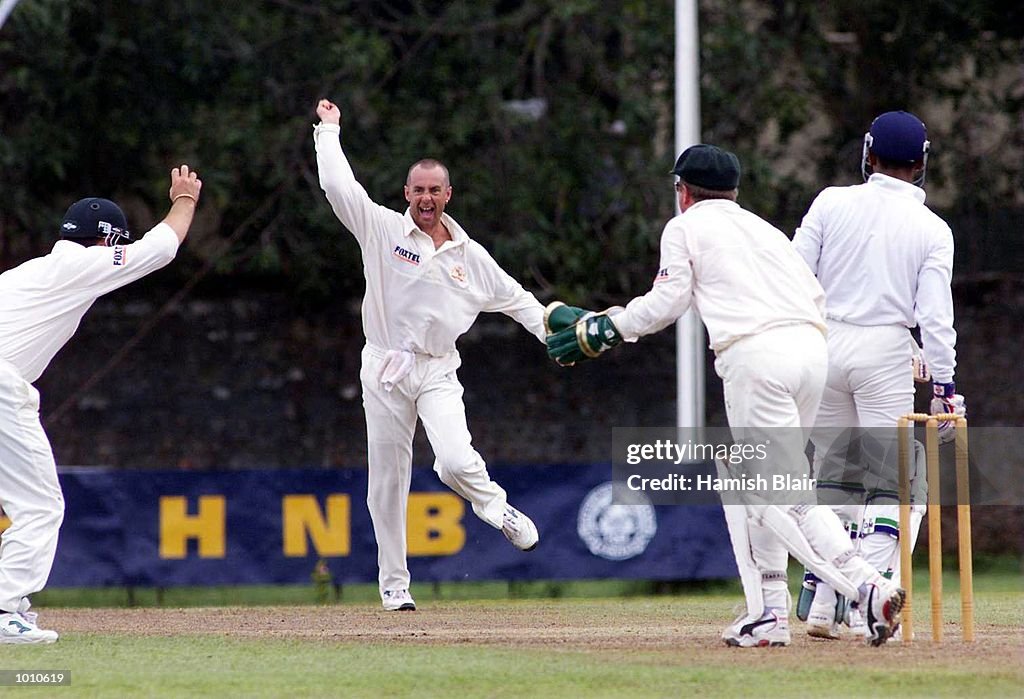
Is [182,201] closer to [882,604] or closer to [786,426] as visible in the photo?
[786,426]

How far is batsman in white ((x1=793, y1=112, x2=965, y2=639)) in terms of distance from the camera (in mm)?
6562

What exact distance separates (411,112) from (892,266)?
848 centimetres

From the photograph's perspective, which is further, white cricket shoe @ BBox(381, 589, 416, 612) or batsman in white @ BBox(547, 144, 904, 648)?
white cricket shoe @ BBox(381, 589, 416, 612)

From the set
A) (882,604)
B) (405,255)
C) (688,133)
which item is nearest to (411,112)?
(688,133)

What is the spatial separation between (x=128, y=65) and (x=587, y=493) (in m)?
5.94

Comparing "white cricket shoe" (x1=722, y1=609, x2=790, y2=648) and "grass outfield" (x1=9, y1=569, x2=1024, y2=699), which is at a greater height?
"white cricket shoe" (x1=722, y1=609, x2=790, y2=648)

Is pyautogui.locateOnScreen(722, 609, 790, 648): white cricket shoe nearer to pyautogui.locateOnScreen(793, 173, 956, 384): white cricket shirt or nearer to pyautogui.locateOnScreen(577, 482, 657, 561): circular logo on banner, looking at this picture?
pyautogui.locateOnScreen(793, 173, 956, 384): white cricket shirt

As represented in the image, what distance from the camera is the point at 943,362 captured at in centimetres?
653

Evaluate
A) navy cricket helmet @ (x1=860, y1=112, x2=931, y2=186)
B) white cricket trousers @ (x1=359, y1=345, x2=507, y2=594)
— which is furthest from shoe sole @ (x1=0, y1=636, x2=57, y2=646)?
navy cricket helmet @ (x1=860, y1=112, x2=931, y2=186)

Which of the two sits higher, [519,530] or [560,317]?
[560,317]

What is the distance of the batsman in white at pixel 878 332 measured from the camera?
6562 mm

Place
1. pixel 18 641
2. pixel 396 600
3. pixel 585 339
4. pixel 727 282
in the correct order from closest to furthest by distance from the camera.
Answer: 1. pixel 727 282
2. pixel 585 339
3. pixel 18 641
4. pixel 396 600

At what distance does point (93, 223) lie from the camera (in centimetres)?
A: 685

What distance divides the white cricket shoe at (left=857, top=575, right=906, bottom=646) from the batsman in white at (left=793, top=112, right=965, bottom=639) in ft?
1.62
